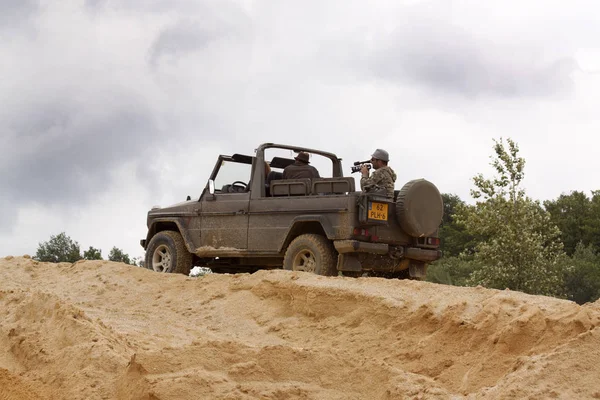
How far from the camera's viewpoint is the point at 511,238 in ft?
83.3

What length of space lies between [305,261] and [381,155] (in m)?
2.06

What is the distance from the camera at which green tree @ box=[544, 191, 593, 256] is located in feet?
136

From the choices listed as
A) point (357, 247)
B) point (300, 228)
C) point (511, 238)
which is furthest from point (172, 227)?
point (511, 238)

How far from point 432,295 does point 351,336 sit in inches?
42.4

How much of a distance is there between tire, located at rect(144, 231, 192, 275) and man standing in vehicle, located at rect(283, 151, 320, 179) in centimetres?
238

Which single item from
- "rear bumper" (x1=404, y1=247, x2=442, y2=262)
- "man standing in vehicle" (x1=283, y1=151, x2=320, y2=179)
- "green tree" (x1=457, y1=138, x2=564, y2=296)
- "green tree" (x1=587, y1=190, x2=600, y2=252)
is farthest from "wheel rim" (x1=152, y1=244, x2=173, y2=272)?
"green tree" (x1=587, y1=190, x2=600, y2=252)

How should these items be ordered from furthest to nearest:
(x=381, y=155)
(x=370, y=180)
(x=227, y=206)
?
(x=227, y=206), (x=381, y=155), (x=370, y=180)

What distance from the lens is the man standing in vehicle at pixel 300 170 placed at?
43.9ft

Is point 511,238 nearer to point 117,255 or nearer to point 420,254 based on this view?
point 420,254

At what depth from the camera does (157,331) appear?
9.80 m

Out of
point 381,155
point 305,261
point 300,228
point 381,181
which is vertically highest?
point 381,155

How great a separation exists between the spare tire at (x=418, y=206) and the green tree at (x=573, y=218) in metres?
29.7

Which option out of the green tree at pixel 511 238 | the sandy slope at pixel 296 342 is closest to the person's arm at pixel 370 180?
the sandy slope at pixel 296 342

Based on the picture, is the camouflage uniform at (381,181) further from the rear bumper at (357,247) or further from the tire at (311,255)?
the tire at (311,255)
